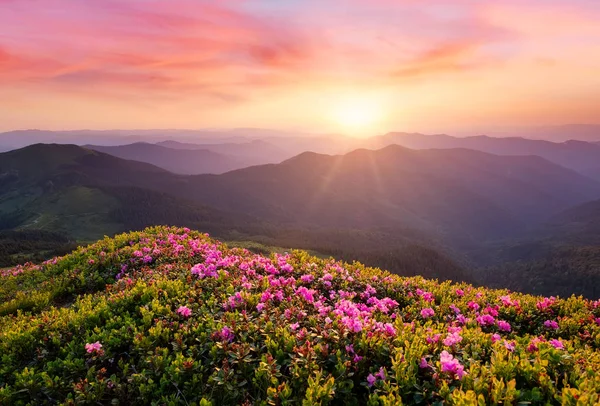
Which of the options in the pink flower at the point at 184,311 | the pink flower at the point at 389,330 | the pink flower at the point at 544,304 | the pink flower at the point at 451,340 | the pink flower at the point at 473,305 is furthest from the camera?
the pink flower at the point at 544,304

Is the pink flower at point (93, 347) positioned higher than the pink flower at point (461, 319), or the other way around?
the pink flower at point (93, 347)

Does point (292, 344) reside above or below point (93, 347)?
above

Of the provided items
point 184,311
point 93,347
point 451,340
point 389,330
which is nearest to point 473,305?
point 451,340

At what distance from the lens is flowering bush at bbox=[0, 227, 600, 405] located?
18.5 ft

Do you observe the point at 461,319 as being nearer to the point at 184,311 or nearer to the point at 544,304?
the point at 544,304

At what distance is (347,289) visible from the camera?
11.0m

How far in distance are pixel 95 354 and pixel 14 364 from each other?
2.19 metres

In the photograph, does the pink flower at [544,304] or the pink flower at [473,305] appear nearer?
the pink flower at [473,305]

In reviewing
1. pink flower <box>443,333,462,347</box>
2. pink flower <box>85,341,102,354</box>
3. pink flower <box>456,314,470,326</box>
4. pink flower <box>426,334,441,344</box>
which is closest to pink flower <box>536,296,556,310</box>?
pink flower <box>456,314,470,326</box>

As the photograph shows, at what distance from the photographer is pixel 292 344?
6.78 metres

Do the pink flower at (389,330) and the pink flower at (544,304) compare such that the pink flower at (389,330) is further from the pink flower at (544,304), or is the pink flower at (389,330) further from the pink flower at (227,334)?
the pink flower at (544,304)

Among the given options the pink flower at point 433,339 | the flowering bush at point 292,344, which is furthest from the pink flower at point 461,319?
the pink flower at point 433,339

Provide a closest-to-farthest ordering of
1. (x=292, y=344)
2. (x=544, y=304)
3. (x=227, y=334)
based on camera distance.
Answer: (x=292, y=344), (x=227, y=334), (x=544, y=304)

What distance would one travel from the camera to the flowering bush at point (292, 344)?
18.5ft
